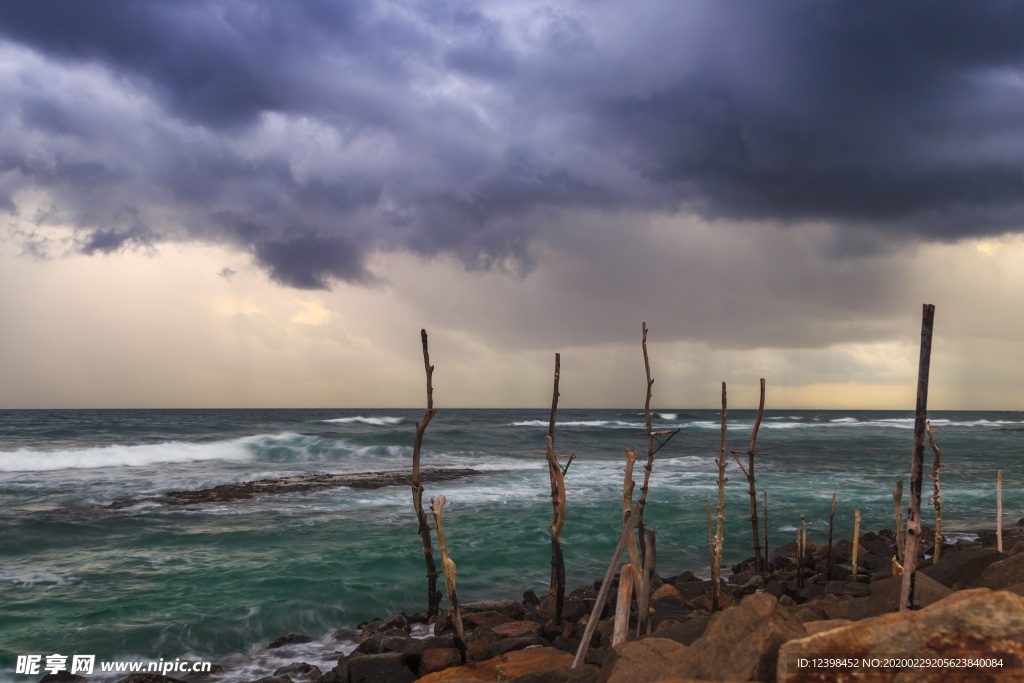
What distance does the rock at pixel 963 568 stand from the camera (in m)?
10.2

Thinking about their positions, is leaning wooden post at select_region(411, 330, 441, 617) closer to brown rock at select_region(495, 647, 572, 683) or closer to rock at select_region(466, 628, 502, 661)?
rock at select_region(466, 628, 502, 661)

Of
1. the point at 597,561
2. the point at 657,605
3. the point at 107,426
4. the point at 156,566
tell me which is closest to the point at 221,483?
the point at 156,566

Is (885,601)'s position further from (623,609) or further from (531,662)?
(531,662)

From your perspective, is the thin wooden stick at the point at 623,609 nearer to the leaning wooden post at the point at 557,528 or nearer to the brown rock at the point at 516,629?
the leaning wooden post at the point at 557,528

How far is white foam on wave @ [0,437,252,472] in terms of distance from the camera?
125 feet

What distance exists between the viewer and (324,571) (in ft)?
52.8

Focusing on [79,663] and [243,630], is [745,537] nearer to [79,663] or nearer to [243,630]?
[243,630]

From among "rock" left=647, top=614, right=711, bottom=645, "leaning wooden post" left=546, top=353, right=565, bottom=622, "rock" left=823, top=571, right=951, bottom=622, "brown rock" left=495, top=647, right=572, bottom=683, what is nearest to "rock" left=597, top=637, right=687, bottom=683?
"rock" left=647, top=614, right=711, bottom=645

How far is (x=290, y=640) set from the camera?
40.0 feet

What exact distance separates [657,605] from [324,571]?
306 inches

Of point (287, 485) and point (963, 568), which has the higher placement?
point (963, 568)

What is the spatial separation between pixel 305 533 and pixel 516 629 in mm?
10538

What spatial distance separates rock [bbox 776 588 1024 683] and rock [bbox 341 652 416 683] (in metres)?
6.32

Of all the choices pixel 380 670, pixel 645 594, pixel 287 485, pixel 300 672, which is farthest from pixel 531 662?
pixel 287 485
